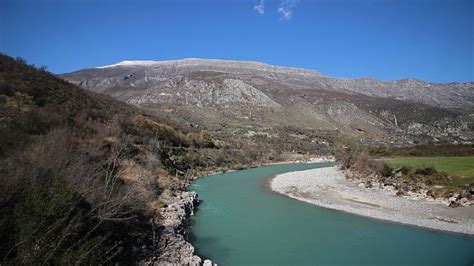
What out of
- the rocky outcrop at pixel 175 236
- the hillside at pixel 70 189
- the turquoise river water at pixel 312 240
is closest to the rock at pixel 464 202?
the turquoise river water at pixel 312 240

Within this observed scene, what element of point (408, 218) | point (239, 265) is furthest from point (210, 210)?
point (408, 218)

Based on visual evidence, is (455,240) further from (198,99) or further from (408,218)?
(198,99)

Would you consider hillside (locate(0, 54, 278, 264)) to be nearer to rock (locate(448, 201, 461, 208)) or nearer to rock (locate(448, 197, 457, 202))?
rock (locate(448, 201, 461, 208))

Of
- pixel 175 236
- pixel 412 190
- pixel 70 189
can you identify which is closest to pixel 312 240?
pixel 175 236

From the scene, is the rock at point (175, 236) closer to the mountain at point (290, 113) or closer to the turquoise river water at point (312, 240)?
the turquoise river water at point (312, 240)

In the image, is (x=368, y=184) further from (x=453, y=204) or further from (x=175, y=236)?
(x=175, y=236)
